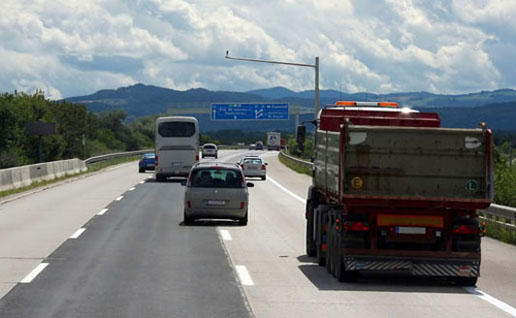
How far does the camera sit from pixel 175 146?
148 feet

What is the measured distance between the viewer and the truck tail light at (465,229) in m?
12.6

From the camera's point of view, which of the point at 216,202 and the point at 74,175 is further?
the point at 74,175

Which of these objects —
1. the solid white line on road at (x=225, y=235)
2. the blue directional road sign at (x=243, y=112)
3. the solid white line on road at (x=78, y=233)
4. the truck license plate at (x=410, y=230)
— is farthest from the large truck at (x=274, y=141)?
the truck license plate at (x=410, y=230)

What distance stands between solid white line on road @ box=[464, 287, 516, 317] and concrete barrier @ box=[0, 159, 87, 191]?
78.3 feet

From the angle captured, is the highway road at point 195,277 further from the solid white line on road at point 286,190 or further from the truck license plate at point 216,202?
the solid white line on road at point 286,190

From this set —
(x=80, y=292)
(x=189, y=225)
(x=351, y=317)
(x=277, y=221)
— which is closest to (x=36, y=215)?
(x=189, y=225)

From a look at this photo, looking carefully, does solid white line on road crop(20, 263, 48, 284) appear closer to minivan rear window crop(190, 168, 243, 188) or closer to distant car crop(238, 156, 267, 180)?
minivan rear window crop(190, 168, 243, 188)

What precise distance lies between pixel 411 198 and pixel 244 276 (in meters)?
2.68

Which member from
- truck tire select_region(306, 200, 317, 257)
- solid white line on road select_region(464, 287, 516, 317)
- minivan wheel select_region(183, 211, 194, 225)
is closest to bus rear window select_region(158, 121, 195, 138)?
minivan wheel select_region(183, 211, 194, 225)

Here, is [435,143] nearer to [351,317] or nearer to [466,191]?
[466,191]

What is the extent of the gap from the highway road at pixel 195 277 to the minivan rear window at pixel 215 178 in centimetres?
102

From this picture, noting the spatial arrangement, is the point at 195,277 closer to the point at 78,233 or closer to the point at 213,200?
the point at 78,233

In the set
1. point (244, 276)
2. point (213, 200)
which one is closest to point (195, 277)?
point (244, 276)

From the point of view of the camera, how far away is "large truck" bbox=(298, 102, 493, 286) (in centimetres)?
1234
